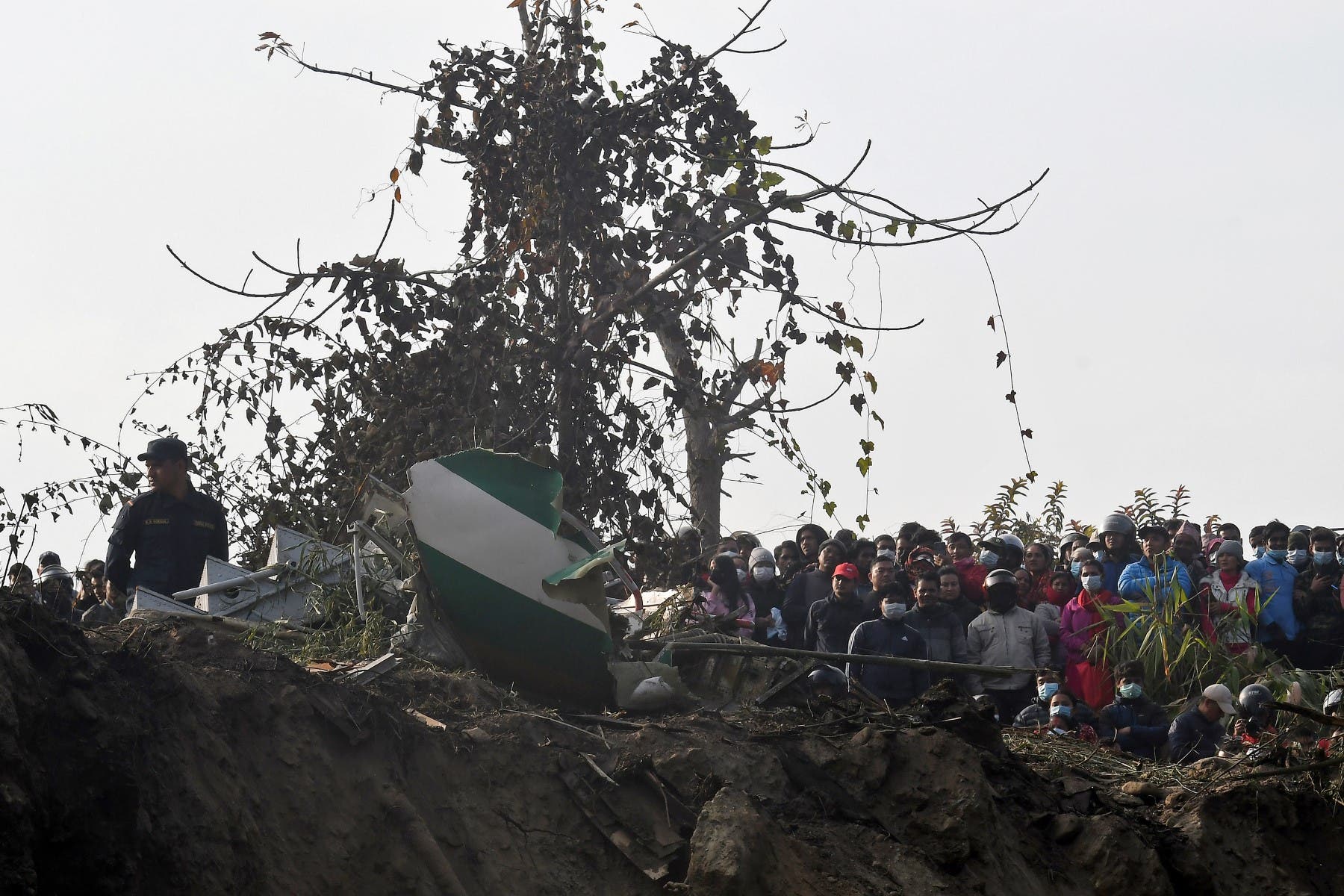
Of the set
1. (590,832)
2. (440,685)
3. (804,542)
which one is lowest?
(590,832)

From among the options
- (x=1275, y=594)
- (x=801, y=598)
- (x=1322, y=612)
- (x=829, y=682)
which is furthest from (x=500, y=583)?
(x=1322, y=612)

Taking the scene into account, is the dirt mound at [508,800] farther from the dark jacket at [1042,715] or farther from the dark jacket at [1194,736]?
the dark jacket at [1042,715]

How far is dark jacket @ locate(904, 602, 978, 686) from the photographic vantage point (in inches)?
341

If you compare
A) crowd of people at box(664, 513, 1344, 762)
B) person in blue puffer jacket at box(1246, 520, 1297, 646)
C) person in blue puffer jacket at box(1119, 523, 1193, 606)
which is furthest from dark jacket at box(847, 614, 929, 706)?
person in blue puffer jacket at box(1246, 520, 1297, 646)

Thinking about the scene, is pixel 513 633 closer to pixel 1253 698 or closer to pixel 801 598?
pixel 801 598

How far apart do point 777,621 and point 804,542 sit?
62.7 inches

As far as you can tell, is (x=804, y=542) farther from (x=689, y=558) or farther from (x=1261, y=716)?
(x=1261, y=716)

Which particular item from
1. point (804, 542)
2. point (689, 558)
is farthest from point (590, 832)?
point (804, 542)

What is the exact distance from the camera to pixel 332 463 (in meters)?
8.77

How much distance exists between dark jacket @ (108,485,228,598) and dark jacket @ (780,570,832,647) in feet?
13.3

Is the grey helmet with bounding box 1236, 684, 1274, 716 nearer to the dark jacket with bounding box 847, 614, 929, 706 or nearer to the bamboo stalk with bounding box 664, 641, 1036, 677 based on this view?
the dark jacket with bounding box 847, 614, 929, 706

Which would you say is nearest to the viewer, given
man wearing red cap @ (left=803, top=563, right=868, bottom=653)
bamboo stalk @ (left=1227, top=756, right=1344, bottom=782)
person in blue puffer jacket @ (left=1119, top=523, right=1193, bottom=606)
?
bamboo stalk @ (left=1227, top=756, right=1344, bottom=782)

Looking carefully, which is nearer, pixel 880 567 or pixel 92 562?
pixel 880 567

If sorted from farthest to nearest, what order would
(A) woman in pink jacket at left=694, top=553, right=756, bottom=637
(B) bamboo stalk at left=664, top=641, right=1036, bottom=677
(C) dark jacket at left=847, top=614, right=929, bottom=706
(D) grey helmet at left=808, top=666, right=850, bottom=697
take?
(A) woman in pink jacket at left=694, top=553, right=756, bottom=637
(C) dark jacket at left=847, top=614, right=929, bottom=706
(D) grey helmet at left=808, top=666, right=850, bottom=697
(B) bamboo stalk at left=664, top=641, right=1036, bottom=677
